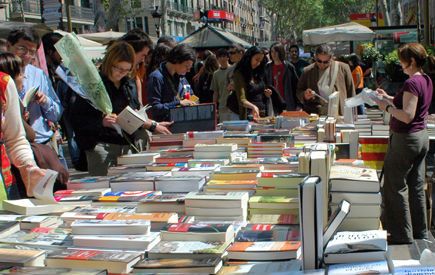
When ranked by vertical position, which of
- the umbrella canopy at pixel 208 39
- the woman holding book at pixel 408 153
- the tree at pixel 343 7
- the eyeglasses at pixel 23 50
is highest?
the tree at pixel 343 7

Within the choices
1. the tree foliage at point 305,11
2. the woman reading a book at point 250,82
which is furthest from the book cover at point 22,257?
the tree foliage at point 305,11

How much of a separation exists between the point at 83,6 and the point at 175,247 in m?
47.6

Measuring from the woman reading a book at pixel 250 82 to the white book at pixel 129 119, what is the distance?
2.26m

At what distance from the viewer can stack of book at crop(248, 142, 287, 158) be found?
3615 mm

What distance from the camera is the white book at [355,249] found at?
1.74 meters

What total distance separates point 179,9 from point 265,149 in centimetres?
5968

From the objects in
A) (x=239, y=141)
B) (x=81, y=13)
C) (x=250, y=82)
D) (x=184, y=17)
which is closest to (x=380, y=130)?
(x=239, y=141)

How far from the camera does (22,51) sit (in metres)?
4.05

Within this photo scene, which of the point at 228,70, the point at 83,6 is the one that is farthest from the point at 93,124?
the point at 83,6

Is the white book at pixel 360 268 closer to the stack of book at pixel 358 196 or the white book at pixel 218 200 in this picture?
the stack of book at pixel 358 196

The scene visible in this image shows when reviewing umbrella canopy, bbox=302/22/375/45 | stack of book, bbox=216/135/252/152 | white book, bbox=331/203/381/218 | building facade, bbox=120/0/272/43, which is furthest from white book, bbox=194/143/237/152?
building facade, bbox=120/0/272/43

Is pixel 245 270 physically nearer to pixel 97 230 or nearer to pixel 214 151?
pixel 97 230

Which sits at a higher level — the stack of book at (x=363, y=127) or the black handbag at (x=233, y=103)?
the black handbag at (x=233, y=103)

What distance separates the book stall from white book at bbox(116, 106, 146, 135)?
11.6 inches
